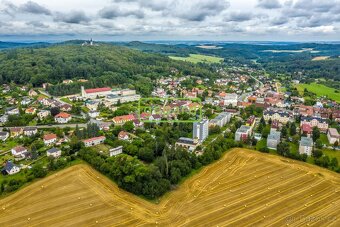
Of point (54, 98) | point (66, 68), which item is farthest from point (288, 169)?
point (66, 68)

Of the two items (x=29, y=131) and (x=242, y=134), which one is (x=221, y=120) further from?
(x=29, y=131)

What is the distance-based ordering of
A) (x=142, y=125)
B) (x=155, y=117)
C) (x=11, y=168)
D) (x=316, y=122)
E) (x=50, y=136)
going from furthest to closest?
(x=155, y=117) < (x=316, y=122) < (x=142, y=125) < (x=50, y=136) < (x=11, y=168)

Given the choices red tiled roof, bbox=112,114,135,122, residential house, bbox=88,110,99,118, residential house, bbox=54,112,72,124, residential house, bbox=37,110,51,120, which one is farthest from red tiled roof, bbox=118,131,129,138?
residential house, bbox=37,110,51,120

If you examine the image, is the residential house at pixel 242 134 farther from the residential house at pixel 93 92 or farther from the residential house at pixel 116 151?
the residential house at pixel 93 92

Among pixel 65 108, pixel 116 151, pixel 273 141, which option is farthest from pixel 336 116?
pixel 65 108

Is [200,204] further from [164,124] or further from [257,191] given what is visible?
[164,124]

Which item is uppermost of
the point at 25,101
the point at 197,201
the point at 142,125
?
the point at 25,101

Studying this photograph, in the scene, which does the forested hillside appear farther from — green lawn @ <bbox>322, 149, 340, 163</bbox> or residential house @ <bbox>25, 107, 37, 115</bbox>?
green lawn @ <bbox>322, 149, 340, 163</bbox>
